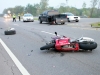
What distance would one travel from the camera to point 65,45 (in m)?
6.72

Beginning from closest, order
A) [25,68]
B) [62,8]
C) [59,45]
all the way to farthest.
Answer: [25,68] < [59,45] < [62,8]

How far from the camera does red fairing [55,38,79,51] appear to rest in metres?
6.69

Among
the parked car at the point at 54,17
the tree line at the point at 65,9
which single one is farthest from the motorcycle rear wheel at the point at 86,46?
the tree line at the point at 65,9

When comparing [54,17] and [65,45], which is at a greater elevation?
[65,45]

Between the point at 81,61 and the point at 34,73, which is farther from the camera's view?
the point at 81,61

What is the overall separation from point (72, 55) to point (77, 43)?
537mm

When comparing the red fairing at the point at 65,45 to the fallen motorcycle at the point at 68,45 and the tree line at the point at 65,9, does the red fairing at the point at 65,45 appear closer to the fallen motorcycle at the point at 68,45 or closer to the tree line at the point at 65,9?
the fallen motorcycle at the point at 68,45

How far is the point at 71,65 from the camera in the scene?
207 inches

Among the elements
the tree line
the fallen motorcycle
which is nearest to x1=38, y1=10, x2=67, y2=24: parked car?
the fallen motorcycle

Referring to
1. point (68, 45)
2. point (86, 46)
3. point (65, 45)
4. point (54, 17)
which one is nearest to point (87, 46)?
point (86, 46)

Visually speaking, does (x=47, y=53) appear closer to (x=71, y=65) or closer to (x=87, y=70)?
(x=71, y=65)

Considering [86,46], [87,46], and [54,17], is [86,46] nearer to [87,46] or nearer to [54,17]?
[87,46]

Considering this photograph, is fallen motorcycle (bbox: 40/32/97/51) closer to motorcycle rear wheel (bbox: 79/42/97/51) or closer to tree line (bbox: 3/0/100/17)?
motorcycle rear wheel (bbox: 79/42/97/51)

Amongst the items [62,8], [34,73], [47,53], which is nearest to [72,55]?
[47,53]
